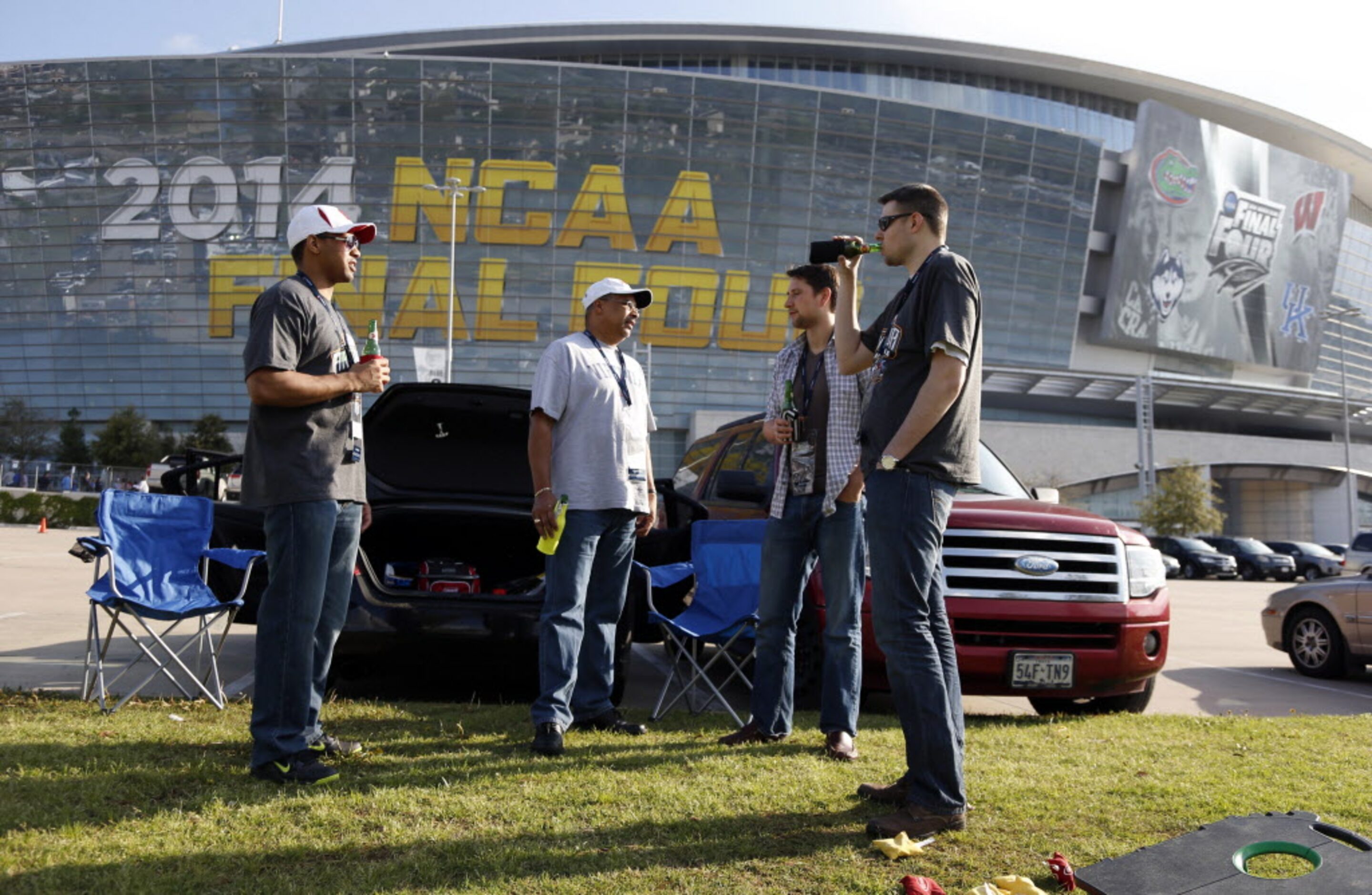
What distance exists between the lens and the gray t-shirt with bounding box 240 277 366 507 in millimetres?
3680

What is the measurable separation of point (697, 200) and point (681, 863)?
52209mm

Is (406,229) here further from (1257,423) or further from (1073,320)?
(1257,423)

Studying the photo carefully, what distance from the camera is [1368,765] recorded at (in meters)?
4.53

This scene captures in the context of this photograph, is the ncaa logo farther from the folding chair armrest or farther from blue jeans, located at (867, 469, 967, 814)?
the folding chair armrest

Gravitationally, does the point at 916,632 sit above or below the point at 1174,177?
below

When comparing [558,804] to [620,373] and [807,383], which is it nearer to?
[620,373]

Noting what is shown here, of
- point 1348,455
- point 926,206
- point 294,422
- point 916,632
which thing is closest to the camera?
point 916,632

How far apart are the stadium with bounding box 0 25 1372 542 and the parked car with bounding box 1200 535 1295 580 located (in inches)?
507

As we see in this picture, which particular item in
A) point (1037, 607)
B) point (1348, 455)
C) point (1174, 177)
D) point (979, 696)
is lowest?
point (1348, 455)

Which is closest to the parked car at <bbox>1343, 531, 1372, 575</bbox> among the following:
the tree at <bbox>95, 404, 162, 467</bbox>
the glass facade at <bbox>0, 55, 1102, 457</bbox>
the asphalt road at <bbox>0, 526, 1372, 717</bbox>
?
the asphalt road at <bbox>0, 526, 1372, 717</bbox>

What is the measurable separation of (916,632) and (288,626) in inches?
86.1

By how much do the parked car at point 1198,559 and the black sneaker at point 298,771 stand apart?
34.3 meters

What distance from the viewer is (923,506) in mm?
3371

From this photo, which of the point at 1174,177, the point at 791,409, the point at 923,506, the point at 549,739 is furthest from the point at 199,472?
the point at 1174,177
